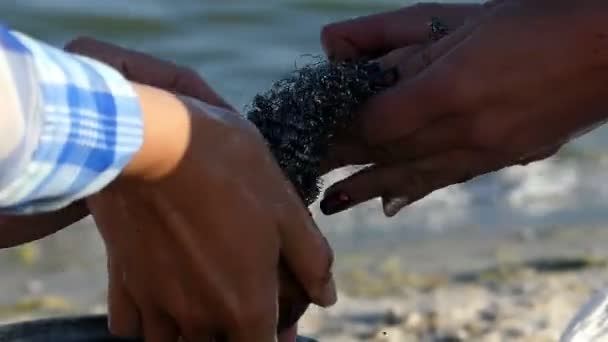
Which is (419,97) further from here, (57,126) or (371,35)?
(57,126)

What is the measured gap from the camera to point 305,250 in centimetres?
130

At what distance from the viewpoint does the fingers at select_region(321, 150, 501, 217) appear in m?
1.65

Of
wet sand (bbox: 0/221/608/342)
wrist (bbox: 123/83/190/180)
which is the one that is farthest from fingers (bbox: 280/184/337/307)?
wet sand (bbox: 0/221/608/342)

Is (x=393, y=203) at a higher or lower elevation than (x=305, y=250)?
lower

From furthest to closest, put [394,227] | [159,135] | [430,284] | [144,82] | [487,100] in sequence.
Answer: [394,227], [430,284], [487,100], [144,82], [159,135]

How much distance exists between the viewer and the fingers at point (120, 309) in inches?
52.9

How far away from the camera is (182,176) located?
47.0 inches

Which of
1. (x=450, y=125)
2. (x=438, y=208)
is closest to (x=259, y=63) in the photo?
(x=438, y=208)

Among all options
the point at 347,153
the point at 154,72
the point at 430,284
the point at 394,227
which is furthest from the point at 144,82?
the point at 394,227

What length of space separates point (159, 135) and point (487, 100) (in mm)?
586

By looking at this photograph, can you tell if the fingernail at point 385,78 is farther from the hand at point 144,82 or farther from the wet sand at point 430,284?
the wet sand at point 430,284

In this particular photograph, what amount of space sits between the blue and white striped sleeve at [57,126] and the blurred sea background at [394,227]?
2.00 meters

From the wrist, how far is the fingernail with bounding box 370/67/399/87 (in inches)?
20.8

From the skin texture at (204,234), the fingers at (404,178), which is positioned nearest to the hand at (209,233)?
the skin texture at (204,234)
